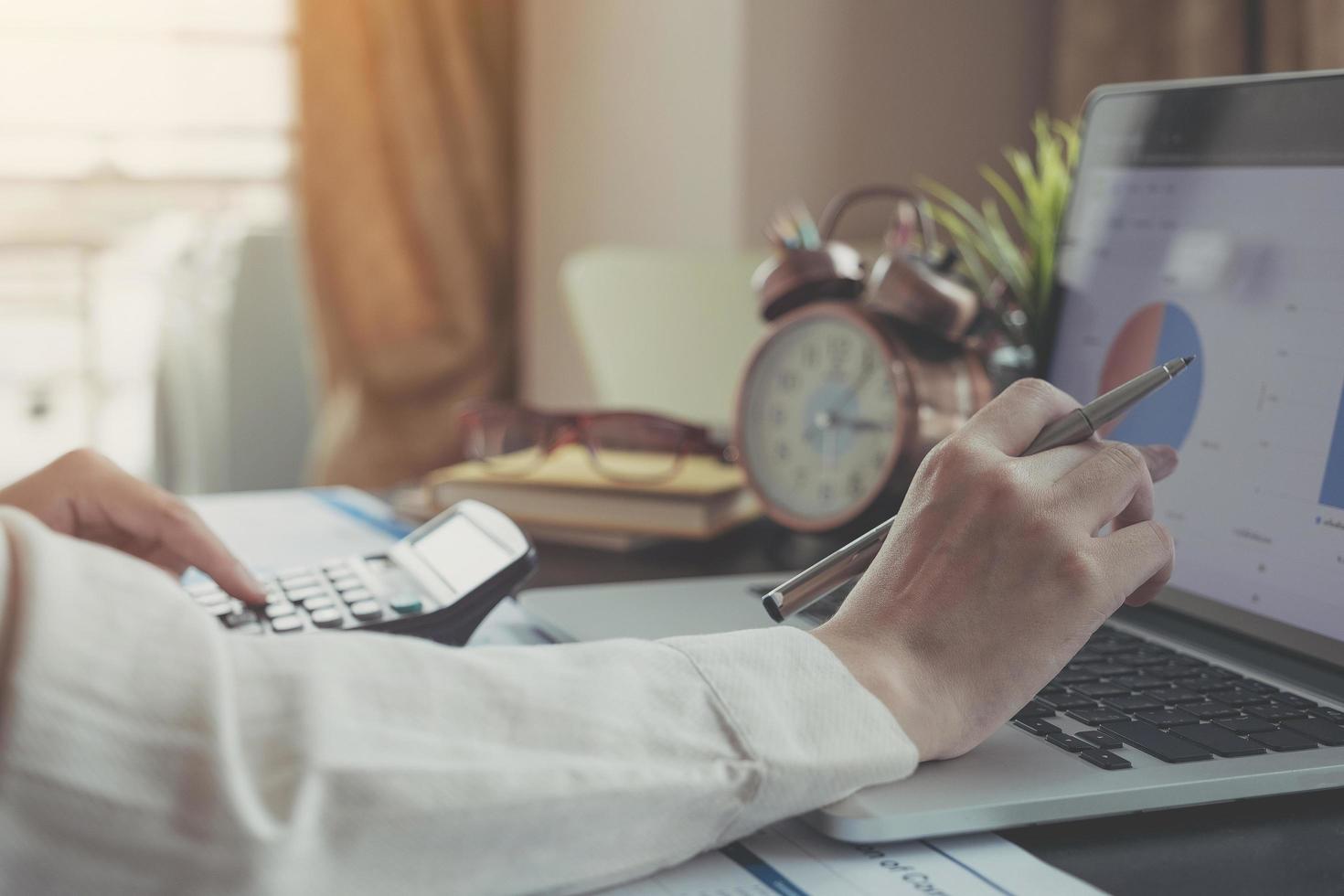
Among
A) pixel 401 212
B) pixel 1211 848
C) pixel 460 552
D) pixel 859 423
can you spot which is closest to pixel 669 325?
pixel 859 423

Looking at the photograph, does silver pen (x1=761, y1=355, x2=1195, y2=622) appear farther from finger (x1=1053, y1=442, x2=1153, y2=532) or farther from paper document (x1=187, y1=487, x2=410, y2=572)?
paper document (x1=187, y1=487, x2=410, y2=572)

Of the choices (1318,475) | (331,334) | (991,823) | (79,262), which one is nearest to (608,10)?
(331,334)

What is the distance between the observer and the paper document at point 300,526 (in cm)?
105

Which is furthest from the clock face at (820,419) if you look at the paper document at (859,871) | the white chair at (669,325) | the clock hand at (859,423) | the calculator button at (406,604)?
the white chair at (669,325)

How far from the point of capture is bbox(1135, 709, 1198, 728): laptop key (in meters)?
0.57

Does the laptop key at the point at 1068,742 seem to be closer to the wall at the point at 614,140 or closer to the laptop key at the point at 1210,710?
the laptop key at the point at 1210,710

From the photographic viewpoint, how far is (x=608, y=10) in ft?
8.87

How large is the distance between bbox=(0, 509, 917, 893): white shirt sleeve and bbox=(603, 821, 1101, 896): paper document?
0.04ft

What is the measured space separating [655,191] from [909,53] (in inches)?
20.8

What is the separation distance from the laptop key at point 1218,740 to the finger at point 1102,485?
0.09m

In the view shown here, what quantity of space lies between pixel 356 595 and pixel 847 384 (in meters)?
0.47

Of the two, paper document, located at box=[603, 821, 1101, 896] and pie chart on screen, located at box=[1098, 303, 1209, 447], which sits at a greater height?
pie chart on screen, located at box=[1098, 303, 1209, 447]

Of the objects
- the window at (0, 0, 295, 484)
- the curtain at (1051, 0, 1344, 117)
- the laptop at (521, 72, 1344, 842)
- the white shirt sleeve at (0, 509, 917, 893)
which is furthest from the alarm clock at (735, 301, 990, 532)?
the window at (0, 0, 295, 484)

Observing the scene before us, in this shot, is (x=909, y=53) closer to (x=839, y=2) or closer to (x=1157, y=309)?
(x=839, y=2)
